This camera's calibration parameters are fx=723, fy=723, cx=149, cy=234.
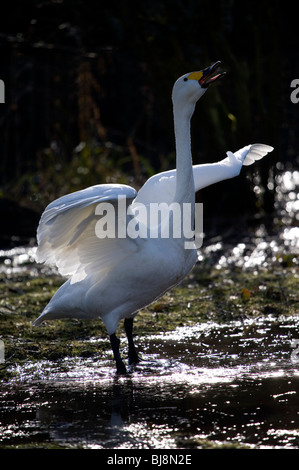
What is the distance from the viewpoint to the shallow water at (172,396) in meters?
3.58

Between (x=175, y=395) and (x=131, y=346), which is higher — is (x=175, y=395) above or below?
below

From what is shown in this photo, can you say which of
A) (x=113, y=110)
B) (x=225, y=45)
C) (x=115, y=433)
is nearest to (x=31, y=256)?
(x=225, y=45)

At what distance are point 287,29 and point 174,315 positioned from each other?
1063 centimetres

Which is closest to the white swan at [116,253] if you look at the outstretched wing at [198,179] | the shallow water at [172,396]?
the shallow water at [172,396]

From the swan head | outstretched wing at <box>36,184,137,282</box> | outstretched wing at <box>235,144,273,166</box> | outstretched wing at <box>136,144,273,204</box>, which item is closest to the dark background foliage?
outstretched wing at <box>235,144,273,166</box>

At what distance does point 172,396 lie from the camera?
13.9ft

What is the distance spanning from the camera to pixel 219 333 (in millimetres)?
5684

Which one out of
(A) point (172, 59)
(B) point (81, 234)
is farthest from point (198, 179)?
(A) point (172, 59)

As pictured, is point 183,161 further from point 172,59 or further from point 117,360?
point 172,59

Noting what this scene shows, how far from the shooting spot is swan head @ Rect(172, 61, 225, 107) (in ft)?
16.9

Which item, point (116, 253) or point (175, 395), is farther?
point (116, 253)

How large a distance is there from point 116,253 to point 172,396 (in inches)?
46.2

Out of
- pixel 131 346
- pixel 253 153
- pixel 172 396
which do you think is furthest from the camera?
pixel 253 153
